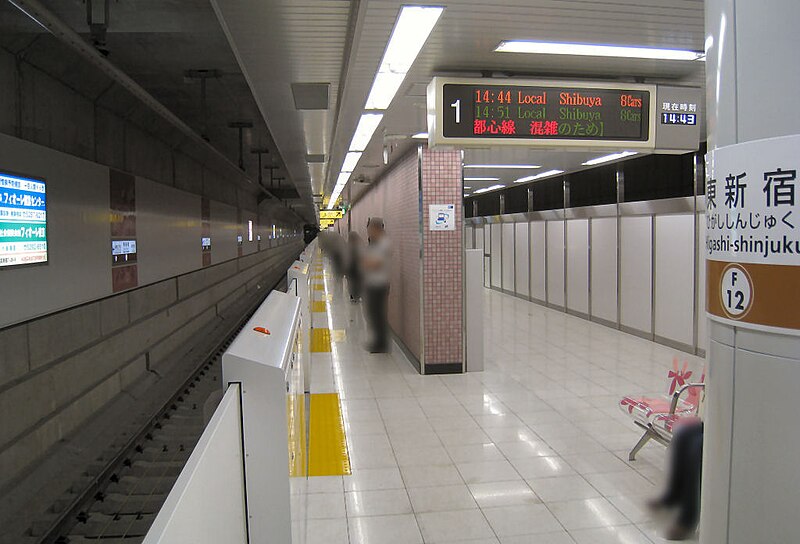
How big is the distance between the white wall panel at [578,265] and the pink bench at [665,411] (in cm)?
768

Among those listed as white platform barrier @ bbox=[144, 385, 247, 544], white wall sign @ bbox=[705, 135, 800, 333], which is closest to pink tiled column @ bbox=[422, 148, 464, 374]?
white platform barrier @ bbox=[144, 385, 247, 544]

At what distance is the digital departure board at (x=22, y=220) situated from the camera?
14.9 ft

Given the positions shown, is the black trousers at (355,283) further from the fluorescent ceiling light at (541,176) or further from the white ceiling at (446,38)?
the white ceiling at (446,38)

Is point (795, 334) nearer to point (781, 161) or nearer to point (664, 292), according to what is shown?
point (781, 161)

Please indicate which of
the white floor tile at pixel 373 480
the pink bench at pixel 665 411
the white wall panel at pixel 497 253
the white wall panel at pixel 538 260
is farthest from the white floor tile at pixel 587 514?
the white wall panel at pixel 497 253

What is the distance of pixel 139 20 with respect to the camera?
5730 millimetres

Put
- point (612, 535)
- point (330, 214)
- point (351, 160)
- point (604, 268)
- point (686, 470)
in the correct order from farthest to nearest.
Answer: point (330, 214) → point (604, 268) → point (351, 160) → point (612, 535) → point (686, 470)

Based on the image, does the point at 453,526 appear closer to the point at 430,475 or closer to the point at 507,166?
the point at 430,475

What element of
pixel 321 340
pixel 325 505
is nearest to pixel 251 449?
pixel 325 505

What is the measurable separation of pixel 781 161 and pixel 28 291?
552 centimetres

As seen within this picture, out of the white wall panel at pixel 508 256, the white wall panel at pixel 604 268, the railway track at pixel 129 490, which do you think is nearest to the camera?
the railway track at pixel 129 490

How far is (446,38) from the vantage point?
413 centimetres

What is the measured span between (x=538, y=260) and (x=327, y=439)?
10.5m

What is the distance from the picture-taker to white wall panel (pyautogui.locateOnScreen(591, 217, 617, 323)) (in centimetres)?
1121
